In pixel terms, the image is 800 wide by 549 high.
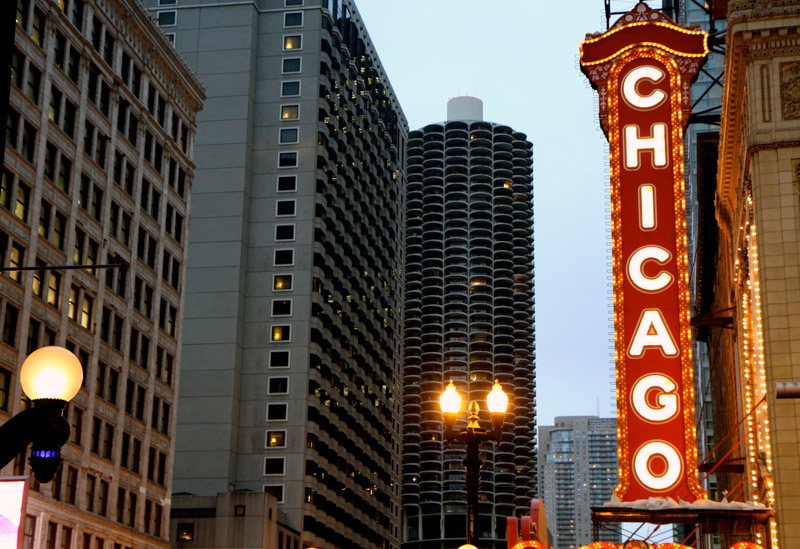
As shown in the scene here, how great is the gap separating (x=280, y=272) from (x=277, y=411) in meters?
14.5

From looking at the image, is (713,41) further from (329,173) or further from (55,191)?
(329,173)

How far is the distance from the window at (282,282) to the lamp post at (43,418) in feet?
361

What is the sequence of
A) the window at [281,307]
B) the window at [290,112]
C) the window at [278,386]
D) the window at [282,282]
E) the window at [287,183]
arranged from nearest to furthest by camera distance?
the window at [278,386] → the window at [281,307] → the window at [282,282] → the window at [287,183] → the window at [290,112]

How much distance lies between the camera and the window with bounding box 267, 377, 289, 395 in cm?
11575

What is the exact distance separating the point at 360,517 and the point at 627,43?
99.7 metres

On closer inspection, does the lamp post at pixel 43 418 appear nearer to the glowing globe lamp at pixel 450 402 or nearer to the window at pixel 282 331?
the glowing globe lamp at pixel 450 402

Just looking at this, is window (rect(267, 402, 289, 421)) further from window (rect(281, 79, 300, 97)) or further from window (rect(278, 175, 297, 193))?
window (rect(281, 79, 300, 97))

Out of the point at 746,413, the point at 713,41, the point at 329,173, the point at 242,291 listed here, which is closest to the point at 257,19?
the point at 329,173

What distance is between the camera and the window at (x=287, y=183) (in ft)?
401

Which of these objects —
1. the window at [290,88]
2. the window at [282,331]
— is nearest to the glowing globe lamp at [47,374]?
the window at [282,331]

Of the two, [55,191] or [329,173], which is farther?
[329,173]

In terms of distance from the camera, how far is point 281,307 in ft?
390

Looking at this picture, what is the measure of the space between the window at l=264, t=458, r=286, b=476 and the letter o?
7911 cm

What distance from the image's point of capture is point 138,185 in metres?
75.4
